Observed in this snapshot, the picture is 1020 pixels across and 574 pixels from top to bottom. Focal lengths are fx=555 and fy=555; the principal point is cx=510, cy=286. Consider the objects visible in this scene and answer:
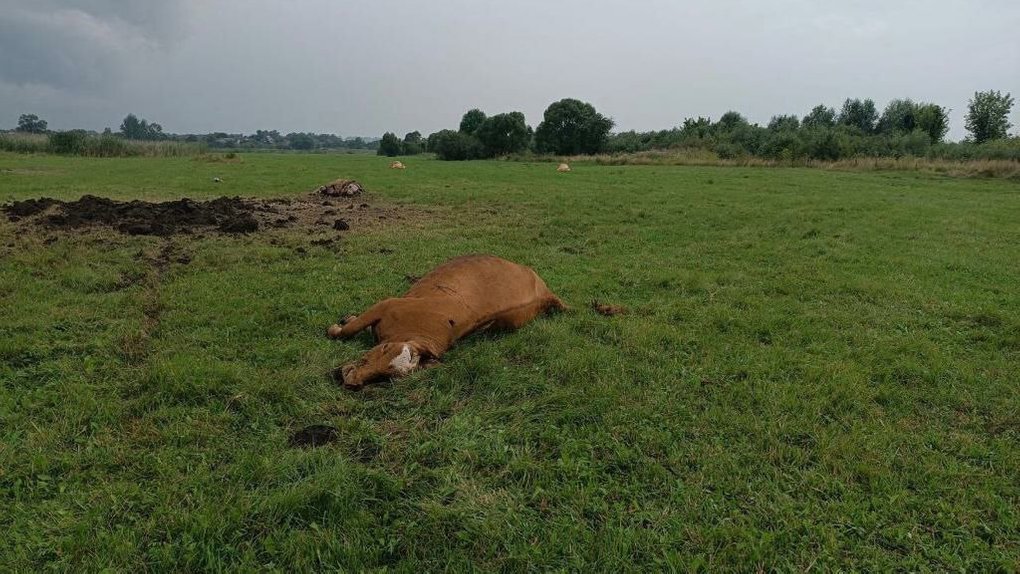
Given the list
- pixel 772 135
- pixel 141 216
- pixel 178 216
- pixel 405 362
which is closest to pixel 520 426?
pixel 405 362

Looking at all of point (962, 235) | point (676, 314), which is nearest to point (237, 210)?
point (676, 314)

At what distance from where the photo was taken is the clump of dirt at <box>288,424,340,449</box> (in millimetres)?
3518

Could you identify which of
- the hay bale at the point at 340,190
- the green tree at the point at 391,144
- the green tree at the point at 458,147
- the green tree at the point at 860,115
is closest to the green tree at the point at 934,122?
the green tree at the point at 860,115

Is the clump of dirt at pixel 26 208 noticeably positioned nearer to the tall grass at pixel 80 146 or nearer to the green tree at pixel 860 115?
the tall grass at pixel 80 146

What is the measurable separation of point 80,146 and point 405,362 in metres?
51.8

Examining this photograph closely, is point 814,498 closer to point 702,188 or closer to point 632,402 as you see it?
point 632,402

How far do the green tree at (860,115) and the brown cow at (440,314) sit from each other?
73.0m

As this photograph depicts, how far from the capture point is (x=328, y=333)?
5.21 metres

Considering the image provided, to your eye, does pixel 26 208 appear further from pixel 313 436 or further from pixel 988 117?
pixel 988 117

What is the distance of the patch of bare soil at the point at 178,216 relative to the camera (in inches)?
376

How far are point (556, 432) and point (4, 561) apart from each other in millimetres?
2885

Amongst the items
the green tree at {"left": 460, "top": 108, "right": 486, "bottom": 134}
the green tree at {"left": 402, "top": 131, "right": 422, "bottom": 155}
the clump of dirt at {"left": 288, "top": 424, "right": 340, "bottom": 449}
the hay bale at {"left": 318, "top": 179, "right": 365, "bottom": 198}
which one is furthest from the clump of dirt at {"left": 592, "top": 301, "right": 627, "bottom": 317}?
the green tree at {"left": 402, "top": 131, "right": 422, "bottom": 155}

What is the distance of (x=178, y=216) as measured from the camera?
10430 mm

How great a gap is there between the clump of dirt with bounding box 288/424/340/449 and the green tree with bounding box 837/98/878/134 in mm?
75430
